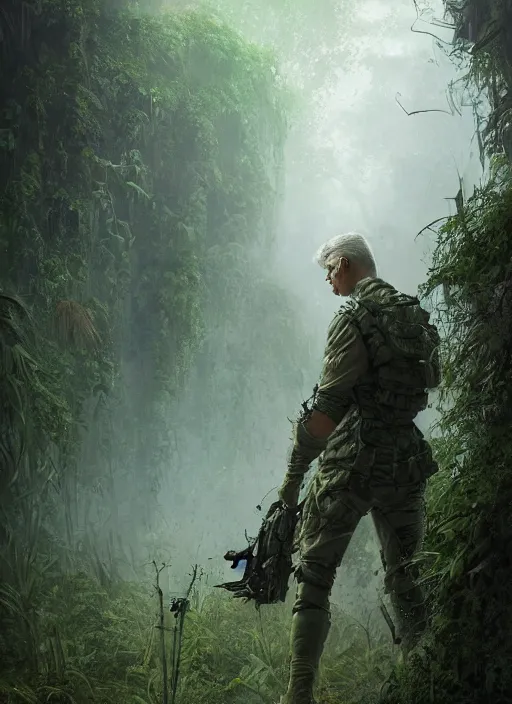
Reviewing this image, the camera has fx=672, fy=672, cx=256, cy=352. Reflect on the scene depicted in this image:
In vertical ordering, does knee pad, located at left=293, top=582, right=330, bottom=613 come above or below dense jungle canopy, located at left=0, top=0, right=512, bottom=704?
below

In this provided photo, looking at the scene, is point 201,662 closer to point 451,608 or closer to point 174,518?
point 451,608

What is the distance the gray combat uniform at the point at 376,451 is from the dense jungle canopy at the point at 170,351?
0.46 feet

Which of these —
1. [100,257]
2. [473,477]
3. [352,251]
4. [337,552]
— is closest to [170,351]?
[100,257]

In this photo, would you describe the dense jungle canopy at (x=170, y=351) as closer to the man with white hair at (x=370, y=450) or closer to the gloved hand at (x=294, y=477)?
the man with white hair at (x=370, y=450)

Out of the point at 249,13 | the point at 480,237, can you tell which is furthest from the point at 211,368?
the point at 480,237

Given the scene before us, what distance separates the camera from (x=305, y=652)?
198 cm

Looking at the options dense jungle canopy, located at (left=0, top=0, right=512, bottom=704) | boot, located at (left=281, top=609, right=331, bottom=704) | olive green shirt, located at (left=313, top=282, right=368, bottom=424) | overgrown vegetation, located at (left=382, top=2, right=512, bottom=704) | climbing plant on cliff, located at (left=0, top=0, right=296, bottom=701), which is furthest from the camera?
climbing plant on cliff, located at (left=0, top=0, right=296, bottom=701)

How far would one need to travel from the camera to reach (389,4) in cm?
1045

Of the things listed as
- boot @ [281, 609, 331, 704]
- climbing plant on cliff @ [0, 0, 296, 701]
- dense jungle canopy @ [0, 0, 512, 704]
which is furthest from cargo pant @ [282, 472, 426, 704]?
climbing plant on cliff @ [0, 0, 296, 701]

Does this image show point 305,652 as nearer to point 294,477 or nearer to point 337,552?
point 337,552

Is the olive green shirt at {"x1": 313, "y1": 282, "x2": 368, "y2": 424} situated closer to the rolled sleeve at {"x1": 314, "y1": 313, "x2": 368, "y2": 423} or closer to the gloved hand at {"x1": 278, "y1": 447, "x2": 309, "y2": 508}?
the rolled sleeve at {"x1": 314, "y1": 313, "x2": 368, "y2": 423}

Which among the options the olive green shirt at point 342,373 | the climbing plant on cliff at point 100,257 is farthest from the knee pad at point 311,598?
the climbing plant on cliff at point 100,257

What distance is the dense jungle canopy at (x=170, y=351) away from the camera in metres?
1.70

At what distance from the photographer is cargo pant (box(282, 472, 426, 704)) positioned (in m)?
1.99
